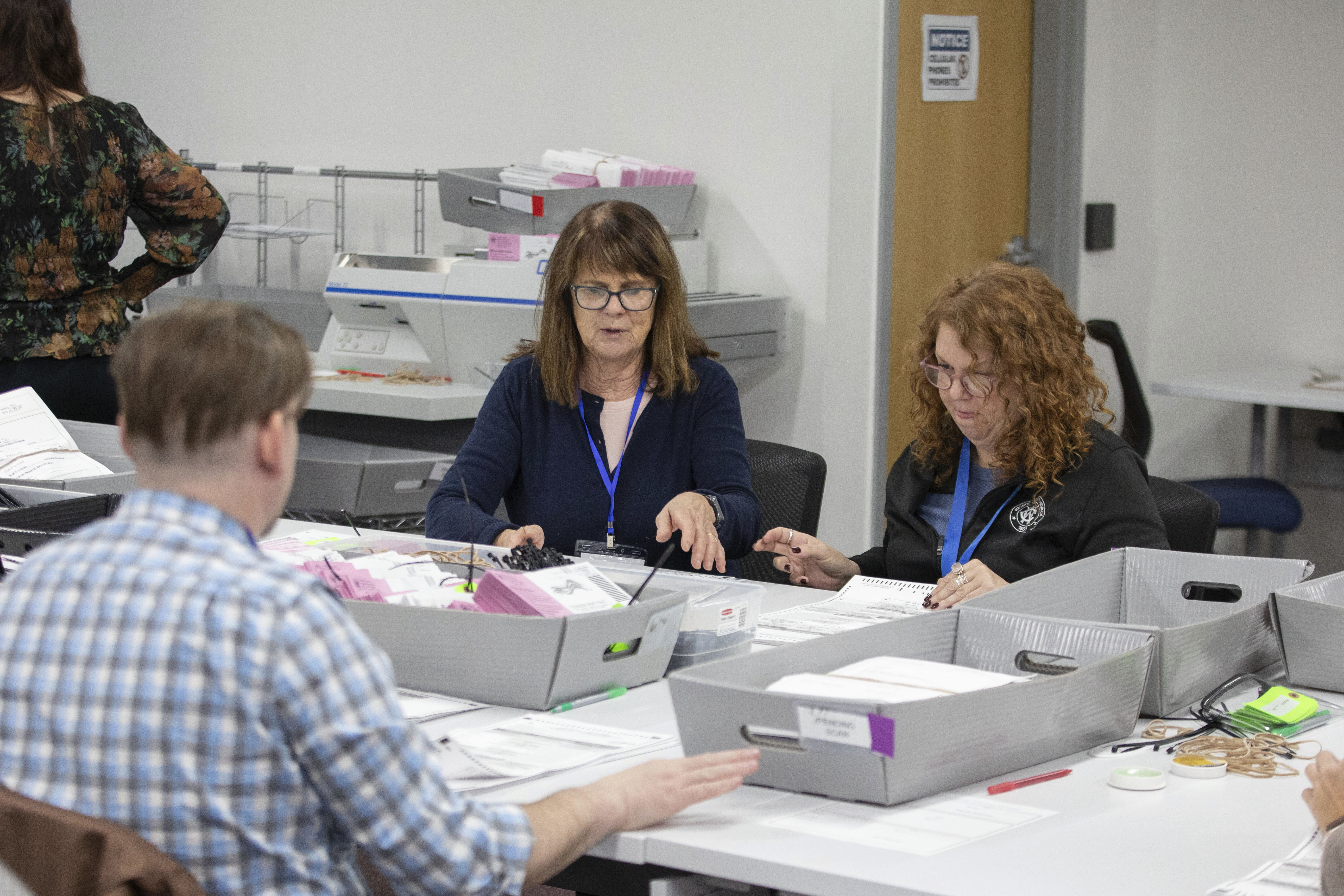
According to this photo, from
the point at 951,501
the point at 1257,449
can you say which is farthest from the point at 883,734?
the point at 1257,449

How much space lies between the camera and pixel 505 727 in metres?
1.49

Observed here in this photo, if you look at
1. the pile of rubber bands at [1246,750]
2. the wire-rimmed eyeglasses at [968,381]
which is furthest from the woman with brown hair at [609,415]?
the pile of rubber bands at [1246,750]

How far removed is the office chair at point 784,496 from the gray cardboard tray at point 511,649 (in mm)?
959

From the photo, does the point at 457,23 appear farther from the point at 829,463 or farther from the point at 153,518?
the point at 153,518

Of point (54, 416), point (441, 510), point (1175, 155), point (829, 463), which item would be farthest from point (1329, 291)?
point (54, 416)

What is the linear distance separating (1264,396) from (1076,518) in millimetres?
2247

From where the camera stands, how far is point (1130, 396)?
13.4 ft

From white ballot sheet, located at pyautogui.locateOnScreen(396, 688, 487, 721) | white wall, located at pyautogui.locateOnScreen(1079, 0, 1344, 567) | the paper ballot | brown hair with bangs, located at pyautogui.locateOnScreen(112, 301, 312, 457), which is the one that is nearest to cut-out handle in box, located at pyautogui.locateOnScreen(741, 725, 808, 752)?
white ballot sheet, located at pyautogui.locateOnScreen(396, 688, 487, 721)

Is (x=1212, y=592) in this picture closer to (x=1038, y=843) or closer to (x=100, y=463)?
(x=1038, y=843)

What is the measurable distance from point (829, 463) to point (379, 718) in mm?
3093

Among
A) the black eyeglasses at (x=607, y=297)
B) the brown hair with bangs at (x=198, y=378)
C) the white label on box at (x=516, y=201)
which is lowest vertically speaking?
the brown hair with bangs at (x=198, y=378)

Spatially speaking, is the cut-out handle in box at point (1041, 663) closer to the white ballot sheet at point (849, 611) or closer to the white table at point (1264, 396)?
the white ballot sheet at point (849, 611)

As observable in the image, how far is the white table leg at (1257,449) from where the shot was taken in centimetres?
429

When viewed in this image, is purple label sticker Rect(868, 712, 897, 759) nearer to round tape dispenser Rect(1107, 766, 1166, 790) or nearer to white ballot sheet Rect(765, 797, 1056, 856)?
white ballot sheet Rect(765, 797, 1056, 856)
